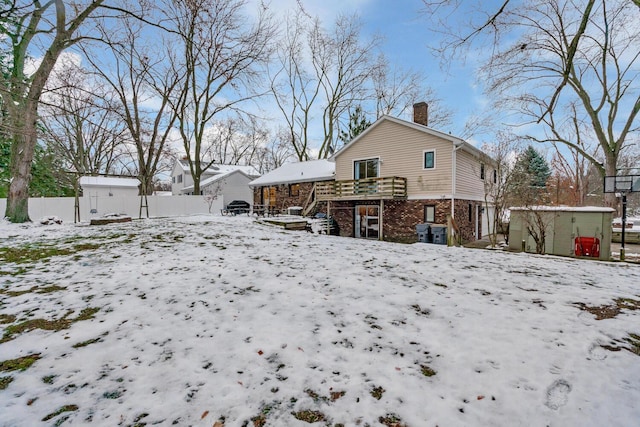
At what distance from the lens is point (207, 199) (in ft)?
76.9

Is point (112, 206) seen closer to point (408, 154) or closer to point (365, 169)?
point (365, 169)

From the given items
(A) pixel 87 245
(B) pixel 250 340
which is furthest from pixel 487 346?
(A) pixel 87 245

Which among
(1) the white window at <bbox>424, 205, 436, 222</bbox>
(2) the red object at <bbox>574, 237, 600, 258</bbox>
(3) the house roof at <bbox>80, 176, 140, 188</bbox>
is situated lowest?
(2) the red object at <bbox>574, 237, 600, 258</bbox>

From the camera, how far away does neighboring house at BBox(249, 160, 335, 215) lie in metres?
19.5

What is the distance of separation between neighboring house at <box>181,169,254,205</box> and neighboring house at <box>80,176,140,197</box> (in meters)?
5.26

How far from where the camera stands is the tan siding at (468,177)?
47.6 feet

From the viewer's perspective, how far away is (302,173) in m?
21.1

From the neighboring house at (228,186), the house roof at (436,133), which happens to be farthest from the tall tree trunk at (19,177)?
the neighboring house at (228,186)

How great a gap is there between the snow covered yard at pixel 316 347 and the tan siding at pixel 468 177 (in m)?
9.91

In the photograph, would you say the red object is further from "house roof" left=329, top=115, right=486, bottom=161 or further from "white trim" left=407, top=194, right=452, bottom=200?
"house roof" left=329, top=115, right=486, bottom=161

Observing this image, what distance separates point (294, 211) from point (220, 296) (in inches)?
628

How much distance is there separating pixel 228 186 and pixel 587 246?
29.8 m

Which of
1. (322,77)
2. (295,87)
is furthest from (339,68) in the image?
(295,87)

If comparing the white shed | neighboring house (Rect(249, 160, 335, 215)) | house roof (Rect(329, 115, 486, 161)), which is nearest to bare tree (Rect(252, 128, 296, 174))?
neighboring house (Rect(249, 160, 335, 215))
